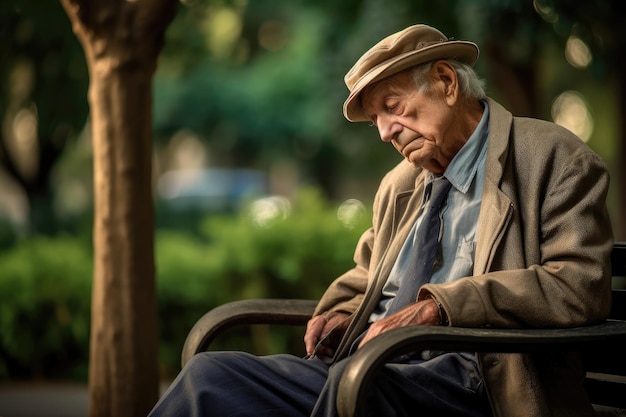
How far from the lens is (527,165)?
3260mm

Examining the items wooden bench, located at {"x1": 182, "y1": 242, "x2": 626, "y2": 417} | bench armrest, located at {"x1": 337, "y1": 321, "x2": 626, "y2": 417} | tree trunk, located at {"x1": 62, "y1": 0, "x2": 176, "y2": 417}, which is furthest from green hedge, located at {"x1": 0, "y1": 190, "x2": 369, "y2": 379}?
bench armrest, located at {"x1": 337, "y1": 321, "x2": 626, "y2": 417}

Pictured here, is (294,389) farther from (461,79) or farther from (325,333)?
(461,79)

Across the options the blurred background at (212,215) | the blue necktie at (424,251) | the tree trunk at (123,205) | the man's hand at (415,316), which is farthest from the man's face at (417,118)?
the blurred background at (212,215)

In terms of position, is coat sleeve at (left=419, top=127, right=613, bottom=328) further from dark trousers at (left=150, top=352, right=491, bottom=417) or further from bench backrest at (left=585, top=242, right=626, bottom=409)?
bench backrest at (left=585, top=242, right=626, bottom=409)

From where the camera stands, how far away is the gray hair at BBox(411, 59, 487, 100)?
134 inches

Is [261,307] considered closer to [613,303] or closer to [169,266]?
[613,303]

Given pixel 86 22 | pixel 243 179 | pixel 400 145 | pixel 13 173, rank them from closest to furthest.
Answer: pixel 400 145 < pixel 86 22 < pixel 13 173 < pixel 243 179

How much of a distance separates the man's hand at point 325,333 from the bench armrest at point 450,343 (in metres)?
0.82

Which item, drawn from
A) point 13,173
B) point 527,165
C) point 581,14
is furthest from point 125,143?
point 13,173

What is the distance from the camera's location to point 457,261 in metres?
3.39

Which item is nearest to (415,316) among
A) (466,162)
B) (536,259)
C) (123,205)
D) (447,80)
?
(536,259)

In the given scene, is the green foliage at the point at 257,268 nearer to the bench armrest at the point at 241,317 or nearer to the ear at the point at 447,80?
the bench armrest at the point at 241,317

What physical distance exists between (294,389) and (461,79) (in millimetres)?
1163

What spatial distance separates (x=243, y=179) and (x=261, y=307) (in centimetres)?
3231
